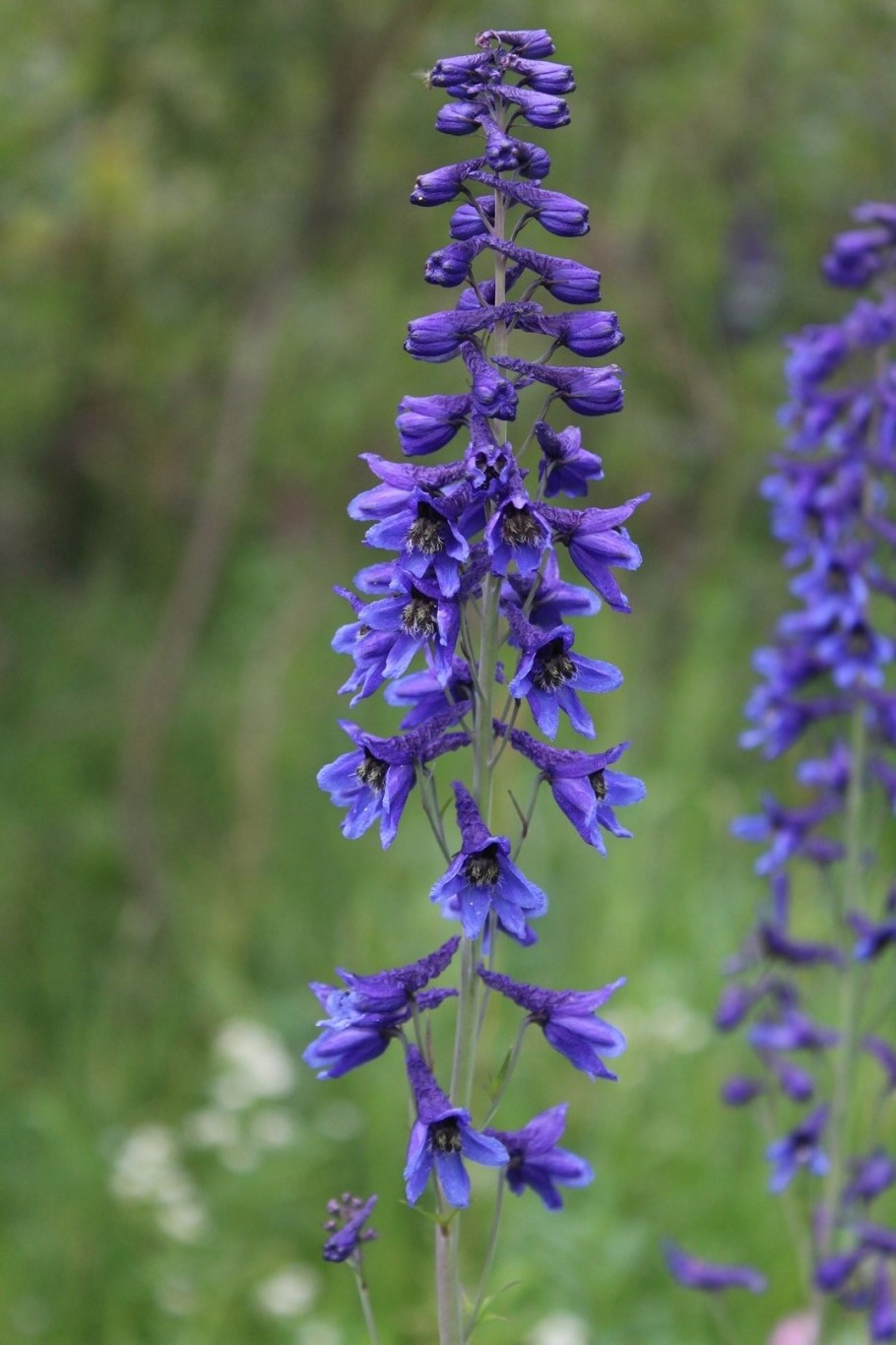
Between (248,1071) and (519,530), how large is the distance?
2.84m

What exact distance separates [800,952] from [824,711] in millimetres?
542

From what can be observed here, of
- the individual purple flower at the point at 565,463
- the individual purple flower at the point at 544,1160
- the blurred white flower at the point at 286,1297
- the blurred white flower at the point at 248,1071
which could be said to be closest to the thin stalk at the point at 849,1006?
the blurred white flower at the point at 286,1297

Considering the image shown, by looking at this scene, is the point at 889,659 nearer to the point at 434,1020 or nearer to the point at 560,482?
the point at 560,482

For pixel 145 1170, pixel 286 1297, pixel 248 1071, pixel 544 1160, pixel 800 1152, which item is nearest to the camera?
pixel 544 1160

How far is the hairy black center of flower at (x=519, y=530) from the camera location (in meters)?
1.83

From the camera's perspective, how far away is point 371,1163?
443cm

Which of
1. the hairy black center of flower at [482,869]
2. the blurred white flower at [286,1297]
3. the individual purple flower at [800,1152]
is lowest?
the hairy black center of flower at [482,869]

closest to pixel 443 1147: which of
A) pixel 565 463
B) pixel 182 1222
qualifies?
pixel 565 463

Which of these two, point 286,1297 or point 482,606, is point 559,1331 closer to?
point 286,1297

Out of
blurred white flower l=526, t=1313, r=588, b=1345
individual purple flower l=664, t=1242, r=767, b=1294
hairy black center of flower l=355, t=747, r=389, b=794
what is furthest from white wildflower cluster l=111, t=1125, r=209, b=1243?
hairy black center of flower l=355, t=747, r=389, b=794

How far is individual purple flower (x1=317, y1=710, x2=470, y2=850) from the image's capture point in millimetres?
1912

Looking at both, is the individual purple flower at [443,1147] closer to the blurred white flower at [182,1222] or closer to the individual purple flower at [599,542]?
the individual purple flower at [599,542]

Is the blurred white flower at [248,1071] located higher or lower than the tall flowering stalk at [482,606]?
higher

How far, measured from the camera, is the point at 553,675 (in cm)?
190
